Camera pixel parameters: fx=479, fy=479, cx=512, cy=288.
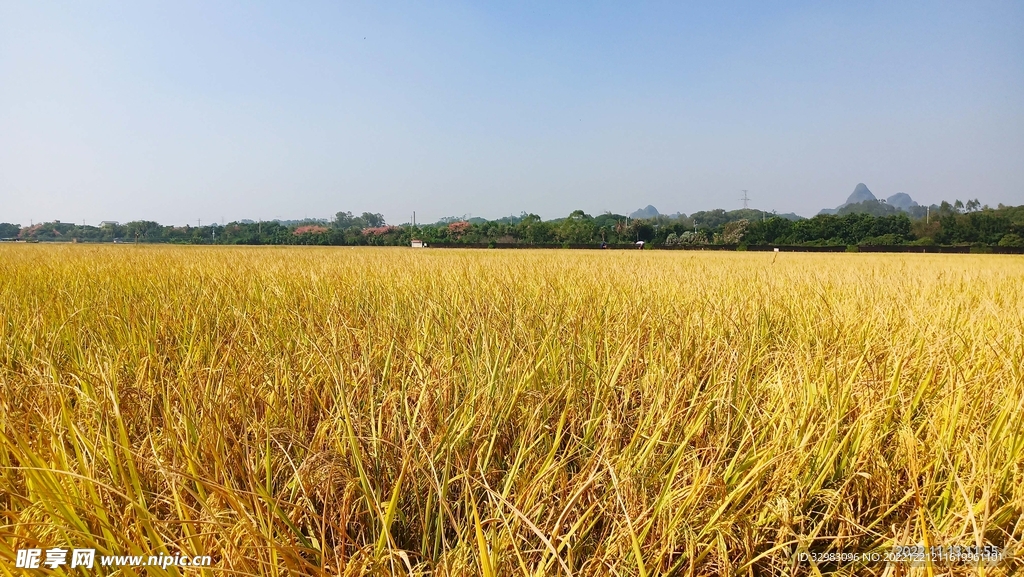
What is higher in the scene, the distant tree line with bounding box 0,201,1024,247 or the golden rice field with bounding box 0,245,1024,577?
the distant tree line with bounding box 0,201,1024,247

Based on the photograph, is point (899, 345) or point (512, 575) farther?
point (899, 345)

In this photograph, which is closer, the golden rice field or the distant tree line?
the golden rice field

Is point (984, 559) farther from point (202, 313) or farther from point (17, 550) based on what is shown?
point (202, 313)

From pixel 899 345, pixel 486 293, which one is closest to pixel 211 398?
pixel 486 293

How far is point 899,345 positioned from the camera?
185cm

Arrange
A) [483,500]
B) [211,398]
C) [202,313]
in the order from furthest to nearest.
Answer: [202,313], [211,398], [483,500]

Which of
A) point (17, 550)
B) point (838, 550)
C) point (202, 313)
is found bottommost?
point (838, 550)

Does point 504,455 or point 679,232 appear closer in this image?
point 504,455

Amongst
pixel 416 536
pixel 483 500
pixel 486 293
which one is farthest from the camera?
pixel 486 293

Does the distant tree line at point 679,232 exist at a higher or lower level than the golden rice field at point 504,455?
higher

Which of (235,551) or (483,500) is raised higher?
(235,551)

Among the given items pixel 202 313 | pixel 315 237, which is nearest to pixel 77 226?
pixel 315 237

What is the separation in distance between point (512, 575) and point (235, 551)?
16.8 inches

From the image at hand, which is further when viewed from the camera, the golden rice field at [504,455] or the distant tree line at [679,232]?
the distant tree line at [679,232]
